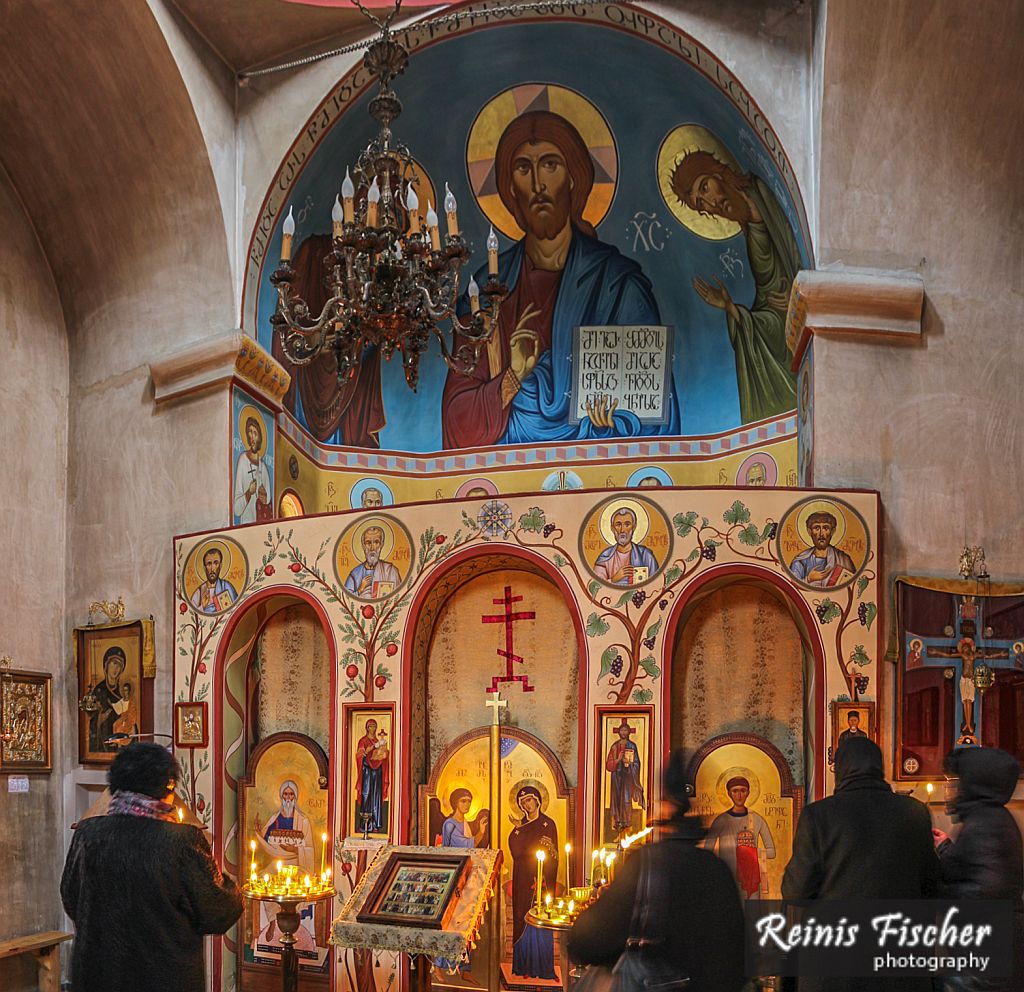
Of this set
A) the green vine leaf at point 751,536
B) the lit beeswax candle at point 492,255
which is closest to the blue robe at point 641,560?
the green vine leaf at point 751,536

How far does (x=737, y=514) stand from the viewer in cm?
816

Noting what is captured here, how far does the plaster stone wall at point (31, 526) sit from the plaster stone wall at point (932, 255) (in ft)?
20.7

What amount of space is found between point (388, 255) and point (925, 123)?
401 centimetres

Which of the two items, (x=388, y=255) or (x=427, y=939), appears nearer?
(x=427, y=939)

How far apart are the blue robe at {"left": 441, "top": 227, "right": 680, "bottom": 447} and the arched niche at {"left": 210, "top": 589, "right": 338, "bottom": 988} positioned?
349 centimetres

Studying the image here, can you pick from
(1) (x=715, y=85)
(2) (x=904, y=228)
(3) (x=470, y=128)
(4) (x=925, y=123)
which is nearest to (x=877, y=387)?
(2) (x=904, y=228)

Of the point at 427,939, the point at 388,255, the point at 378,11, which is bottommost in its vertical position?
the point at 427,939

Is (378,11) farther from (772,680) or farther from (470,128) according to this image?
(772,680)

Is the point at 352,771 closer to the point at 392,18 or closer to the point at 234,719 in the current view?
the point at 234,719

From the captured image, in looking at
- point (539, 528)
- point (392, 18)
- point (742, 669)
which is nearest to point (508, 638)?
point (539, 528)

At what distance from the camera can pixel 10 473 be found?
10.3 m

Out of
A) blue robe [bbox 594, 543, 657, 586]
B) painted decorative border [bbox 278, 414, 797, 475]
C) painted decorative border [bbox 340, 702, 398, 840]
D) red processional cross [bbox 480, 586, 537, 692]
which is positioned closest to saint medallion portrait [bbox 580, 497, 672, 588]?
blue robe [bbox 594, 543, 657, 586]

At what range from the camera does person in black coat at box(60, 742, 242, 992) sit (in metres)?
4.66

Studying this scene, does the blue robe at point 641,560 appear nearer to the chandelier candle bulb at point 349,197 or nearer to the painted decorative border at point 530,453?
the chandelier candle bulb at point 349,197
